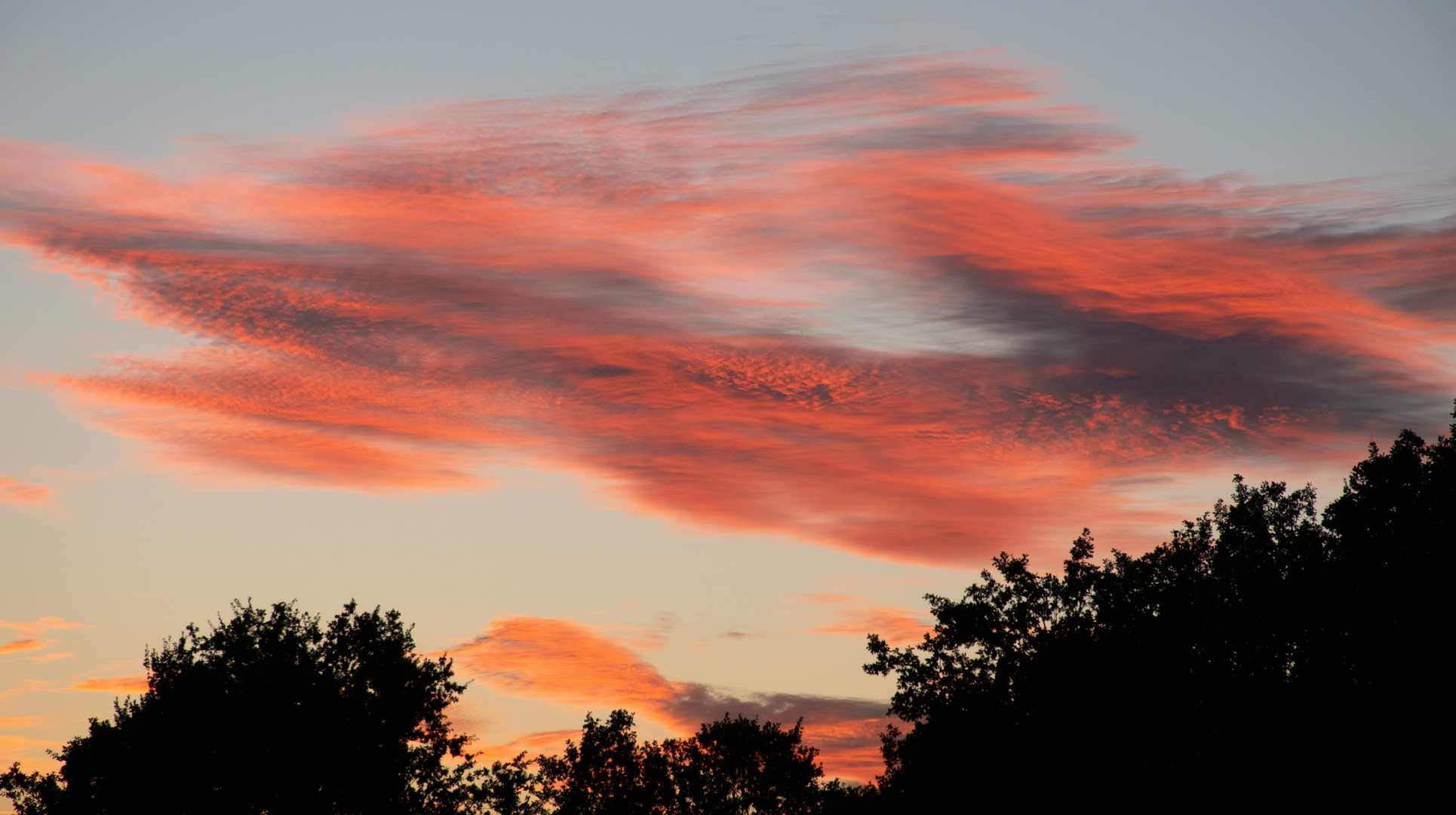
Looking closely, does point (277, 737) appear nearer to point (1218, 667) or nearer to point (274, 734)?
point (274, 734)

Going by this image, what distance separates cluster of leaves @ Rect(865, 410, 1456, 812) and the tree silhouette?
73.6 ft

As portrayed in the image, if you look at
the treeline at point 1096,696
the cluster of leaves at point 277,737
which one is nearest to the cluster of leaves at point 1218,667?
the treeline at point 1096,696

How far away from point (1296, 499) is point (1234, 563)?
4658 millimetres

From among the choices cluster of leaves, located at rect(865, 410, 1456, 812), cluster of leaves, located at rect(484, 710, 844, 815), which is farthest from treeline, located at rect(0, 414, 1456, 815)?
cluster of leaves, located at rect(484, 710, 844, 815)

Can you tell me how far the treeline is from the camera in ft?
118

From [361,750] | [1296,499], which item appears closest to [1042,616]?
[1296,499]

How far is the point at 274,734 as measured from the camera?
49438mm

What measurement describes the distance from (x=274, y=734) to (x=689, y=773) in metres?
46.8

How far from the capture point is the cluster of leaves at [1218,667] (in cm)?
3550

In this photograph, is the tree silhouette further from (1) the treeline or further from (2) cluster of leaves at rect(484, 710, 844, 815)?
(2) cluster of leaves at rect(484, 710, 844, 815)

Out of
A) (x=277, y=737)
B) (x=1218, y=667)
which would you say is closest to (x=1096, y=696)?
(x=1218, y=667)

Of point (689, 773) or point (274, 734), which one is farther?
point (689, 773)

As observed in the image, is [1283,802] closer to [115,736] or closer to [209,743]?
[209,743]

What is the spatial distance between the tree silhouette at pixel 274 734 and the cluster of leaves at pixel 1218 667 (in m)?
22.4
